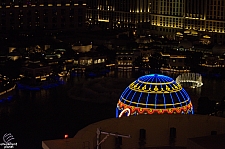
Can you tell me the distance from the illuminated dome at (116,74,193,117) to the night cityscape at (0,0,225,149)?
4cm

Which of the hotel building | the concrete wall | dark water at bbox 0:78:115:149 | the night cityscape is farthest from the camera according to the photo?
the hotel building

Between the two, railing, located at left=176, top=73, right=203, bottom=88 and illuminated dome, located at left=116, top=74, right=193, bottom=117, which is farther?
railing, located at left=176, top=73, right=203, bottom=88

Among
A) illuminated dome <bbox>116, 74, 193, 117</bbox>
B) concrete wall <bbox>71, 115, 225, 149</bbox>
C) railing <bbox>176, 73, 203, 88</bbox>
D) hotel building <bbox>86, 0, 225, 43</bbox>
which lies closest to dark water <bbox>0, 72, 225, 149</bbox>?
railing <bbox>176, 73, 203, 88</bbox>

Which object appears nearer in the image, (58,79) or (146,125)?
(146,125)

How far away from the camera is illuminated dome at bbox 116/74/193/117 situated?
63.8ft

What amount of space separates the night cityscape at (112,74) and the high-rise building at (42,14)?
0.30 ft

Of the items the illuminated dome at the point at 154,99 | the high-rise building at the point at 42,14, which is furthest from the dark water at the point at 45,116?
the high-rise building at the point at 42,14

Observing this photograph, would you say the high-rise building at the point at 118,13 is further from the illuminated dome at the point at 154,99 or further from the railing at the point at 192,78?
the illuminated dome at the point at 154,99

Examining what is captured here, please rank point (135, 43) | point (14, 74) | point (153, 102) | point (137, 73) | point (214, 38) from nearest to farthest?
point (153, 102) < point (14, 74) < point (137, 73) < point (135, 43) < point (214, 38)

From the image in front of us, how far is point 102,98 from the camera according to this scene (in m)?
28.4

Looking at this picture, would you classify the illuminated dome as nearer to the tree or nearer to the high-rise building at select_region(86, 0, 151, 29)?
the tree

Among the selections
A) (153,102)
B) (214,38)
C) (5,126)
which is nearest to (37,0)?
(214,38)

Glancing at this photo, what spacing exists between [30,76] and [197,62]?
1164 centimetres

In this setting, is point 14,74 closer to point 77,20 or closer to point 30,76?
point 30,76
